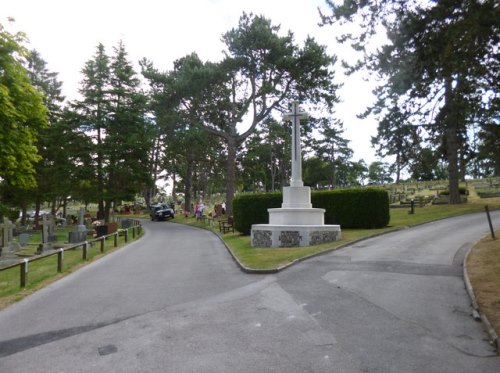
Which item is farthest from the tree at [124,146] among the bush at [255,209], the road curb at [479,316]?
the road curb at [479,316]

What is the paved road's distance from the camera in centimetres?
506

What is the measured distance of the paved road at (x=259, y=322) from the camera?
5062 millimetres

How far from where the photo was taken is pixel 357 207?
21.5 metres

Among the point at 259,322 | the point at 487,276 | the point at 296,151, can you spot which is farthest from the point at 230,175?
the point at 259,322

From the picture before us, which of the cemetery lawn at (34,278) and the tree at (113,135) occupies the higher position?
the tree at (113,135)

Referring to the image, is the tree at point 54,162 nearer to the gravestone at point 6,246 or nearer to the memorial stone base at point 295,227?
the gravestone at point 6,246

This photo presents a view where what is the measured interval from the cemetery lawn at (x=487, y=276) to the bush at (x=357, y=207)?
705 cm

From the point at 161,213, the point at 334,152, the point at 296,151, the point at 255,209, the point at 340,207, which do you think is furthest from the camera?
the point at 334,152

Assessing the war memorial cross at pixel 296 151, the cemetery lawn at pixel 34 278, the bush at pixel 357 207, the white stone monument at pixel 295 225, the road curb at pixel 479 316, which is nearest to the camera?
the road curb at pixel 479 316

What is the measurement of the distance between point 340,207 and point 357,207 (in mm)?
962

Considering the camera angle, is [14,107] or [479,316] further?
[14,107]

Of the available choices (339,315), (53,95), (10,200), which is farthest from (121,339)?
(53,95)

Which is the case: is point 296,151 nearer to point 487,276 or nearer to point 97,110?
point 487,276

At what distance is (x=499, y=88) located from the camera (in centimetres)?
955
